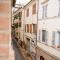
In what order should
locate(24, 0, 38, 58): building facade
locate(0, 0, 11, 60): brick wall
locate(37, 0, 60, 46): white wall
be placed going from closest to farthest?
1. locate(0, 0, 11, 60): brick wall
2. locate(37, 0, 60, 46): white wall
3. locate(24, 0, 38, 58): building facade

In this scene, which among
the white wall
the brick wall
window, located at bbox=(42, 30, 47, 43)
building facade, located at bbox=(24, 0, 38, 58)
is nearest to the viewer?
the brick wall

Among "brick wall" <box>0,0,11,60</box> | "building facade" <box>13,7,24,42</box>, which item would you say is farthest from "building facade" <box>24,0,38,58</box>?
"brick wall" <box>0,0,11,60</box>

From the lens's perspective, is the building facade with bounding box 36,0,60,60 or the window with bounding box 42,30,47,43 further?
the window with bounding box 42,30,47,43

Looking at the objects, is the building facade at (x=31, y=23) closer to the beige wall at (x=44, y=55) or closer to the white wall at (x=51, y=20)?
the beige wall at (x=44, y=55)

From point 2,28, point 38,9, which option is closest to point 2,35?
point 2,28

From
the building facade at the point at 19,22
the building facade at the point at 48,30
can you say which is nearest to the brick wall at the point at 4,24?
the building facade at the point at 48,30

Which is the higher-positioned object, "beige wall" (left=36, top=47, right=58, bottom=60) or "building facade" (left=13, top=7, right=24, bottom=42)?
"building facade" (left=13, top=7, right=24, bottom=42)

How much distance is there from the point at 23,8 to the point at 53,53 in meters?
1.55

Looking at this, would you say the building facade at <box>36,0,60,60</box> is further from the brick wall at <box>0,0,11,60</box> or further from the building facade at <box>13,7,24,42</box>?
the brick wall at <box>0,0,11,60</box>

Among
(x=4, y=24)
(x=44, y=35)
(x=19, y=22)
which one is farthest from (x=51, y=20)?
(x=4, y=24)

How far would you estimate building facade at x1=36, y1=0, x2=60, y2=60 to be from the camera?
99.9 inches

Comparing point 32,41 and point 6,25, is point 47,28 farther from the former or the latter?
point 6,25

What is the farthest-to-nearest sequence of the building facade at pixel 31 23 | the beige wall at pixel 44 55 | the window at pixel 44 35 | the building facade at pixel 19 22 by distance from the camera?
the building facade at pixel 19 22 < the building facade at pixel 31 23 < the window at pixel 44 35 < the beige wall at pixel 44 55

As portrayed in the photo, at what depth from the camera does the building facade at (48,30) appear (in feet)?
8.32
